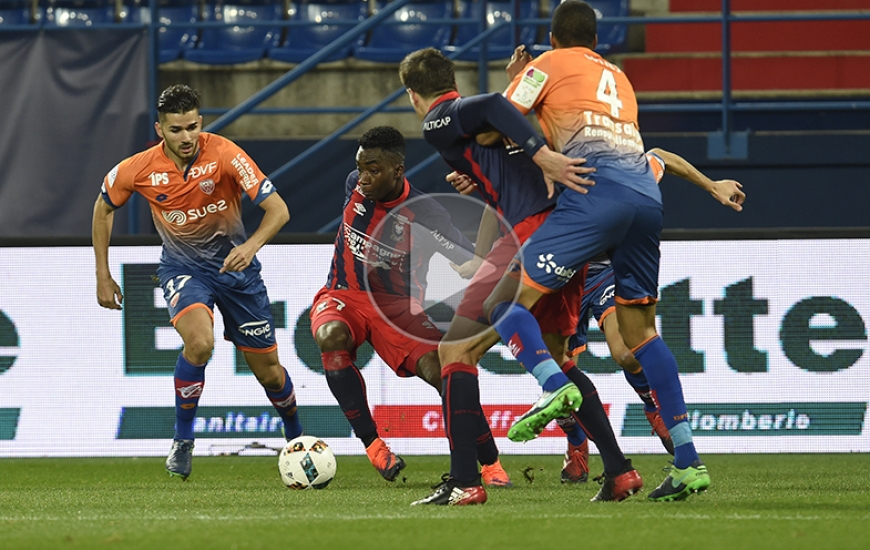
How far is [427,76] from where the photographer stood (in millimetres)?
5406

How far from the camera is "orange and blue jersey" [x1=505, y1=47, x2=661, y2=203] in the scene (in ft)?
17.1

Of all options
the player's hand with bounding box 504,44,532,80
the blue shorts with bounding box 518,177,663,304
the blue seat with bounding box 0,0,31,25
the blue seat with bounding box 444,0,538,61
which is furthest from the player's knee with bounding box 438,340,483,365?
the blue seat with bounding box 0,0,31,25

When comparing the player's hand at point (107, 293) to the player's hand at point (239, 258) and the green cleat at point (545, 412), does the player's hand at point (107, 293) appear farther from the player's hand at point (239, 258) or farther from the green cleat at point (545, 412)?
the green cleat at point (545, 412)

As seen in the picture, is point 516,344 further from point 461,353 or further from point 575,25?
point 575,25

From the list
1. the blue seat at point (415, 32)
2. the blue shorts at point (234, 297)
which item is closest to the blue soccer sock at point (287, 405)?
the blue shorts at point (234, 297)

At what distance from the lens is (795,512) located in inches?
204

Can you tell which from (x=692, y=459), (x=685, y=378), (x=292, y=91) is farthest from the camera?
(x=292, y=91)

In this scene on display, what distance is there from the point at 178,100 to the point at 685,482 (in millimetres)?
3580

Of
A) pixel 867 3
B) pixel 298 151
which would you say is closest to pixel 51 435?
pixel 298 151

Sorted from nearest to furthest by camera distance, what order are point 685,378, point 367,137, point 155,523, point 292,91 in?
point 155,523
point 367,137
point 685,378
point 292,91

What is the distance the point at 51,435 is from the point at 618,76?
16.9ft

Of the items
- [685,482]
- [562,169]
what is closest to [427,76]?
[562,169]

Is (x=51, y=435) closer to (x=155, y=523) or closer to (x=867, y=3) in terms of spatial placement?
(x=155, y=523)

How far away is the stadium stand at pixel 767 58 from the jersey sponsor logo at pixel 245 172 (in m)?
5.47
